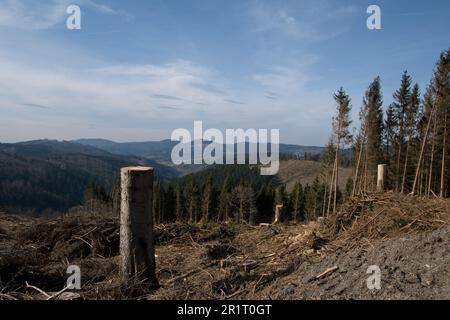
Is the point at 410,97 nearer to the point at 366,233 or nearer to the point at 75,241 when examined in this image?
the point at 366,233

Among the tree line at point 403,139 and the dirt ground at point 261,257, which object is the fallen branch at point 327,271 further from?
the tree line at point 403,139

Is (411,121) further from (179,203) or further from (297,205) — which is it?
(179,203)

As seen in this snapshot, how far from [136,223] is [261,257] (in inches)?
101

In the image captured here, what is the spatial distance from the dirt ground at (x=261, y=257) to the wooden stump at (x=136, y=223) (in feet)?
0.83

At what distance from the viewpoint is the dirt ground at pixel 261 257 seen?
4.22 metres

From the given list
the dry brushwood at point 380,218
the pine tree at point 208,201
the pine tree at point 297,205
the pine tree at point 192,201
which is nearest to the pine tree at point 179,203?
the pine tree at point 192,201

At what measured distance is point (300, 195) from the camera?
56250 millimetres

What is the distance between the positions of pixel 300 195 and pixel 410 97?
87.9 feet

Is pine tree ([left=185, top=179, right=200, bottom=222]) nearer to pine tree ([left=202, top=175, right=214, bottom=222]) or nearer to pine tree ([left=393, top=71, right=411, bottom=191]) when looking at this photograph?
pine tree ([left=202, top=175, right=214, bottom=222])

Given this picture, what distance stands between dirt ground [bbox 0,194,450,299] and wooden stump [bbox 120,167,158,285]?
0.25 meters

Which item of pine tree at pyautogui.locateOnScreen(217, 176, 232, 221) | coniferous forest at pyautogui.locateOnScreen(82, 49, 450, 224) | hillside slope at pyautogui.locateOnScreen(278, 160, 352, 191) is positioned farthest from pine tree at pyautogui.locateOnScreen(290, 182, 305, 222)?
hillside slope at pyautogui.locateOnScreen(278, 160, 352, 191)

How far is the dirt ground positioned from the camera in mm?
4223

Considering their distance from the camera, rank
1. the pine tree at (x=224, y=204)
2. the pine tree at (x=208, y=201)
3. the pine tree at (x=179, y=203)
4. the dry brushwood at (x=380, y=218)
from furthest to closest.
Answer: the pine tree at (x=179, y=203) → the pine tree at (x=224, y=204) → the pine tree at (x=208, y=201) → the dry brushwood at (x=380, y=218)
